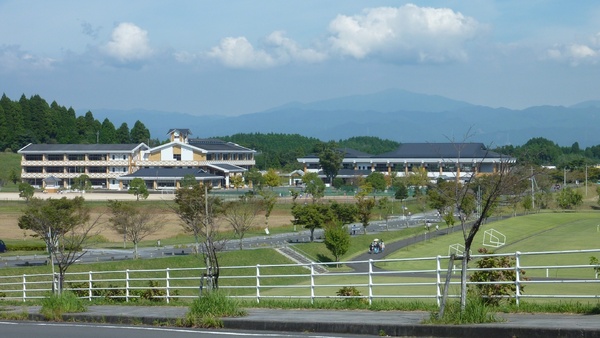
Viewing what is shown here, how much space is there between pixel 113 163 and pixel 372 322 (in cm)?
9977

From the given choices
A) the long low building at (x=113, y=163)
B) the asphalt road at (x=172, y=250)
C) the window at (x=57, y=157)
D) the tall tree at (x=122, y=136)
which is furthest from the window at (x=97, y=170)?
the asphalt road at (x=172, y=250)

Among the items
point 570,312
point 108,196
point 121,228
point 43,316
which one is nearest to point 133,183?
point 108,196

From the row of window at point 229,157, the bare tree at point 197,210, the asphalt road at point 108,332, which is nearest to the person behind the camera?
the asphalt road at point 108,332

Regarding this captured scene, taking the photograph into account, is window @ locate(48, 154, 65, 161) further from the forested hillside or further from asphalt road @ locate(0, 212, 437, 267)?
asphalt road @ locate(0, 212, 437, 267)

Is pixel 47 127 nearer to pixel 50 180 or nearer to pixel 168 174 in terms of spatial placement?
pixel 50 180

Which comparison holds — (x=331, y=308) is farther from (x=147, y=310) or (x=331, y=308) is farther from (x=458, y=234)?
(x=458, y=234)

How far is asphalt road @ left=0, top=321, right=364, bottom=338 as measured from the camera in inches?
503

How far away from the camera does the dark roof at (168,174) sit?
10306cm

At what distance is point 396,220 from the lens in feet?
257

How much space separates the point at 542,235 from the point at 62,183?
6754 centimetres

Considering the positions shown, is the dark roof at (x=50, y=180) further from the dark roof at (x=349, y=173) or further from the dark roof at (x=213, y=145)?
the dark roof at (x=349, y=173)

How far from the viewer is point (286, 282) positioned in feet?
138

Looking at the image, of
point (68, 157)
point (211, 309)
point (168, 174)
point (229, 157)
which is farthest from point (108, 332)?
point (229, 157)

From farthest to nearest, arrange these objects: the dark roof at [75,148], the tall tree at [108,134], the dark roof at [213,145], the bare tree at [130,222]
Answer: the tall tree at [108,134], the dark roof at [213,145], the dark roof at [75,148], the bare tree at [130,222]
